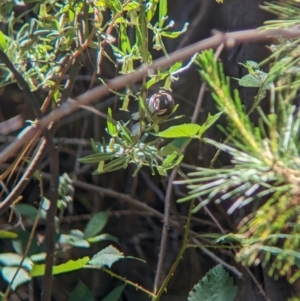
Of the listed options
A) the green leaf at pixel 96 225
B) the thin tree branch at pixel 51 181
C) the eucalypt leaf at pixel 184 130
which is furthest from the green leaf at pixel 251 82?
the green leaf at pixel 96 225

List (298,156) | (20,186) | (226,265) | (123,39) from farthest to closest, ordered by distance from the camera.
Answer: (226,265)
(20,186)
(123,39)
(298,156)

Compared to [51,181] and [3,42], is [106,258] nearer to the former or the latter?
[51,181]

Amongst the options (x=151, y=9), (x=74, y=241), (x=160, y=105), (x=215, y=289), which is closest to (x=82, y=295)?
(x=74, y=241)

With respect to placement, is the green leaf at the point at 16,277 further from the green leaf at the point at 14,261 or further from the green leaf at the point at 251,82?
the green leaf at the point at 251,82

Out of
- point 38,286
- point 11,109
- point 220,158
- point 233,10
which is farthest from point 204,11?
point 38,286

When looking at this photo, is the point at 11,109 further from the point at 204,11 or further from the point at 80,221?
the point at 204,11

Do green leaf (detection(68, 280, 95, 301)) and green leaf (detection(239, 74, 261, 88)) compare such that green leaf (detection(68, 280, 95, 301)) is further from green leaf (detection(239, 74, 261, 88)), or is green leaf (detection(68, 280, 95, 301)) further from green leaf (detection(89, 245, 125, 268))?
green leaf (detection(239, 74, 261, 88))
